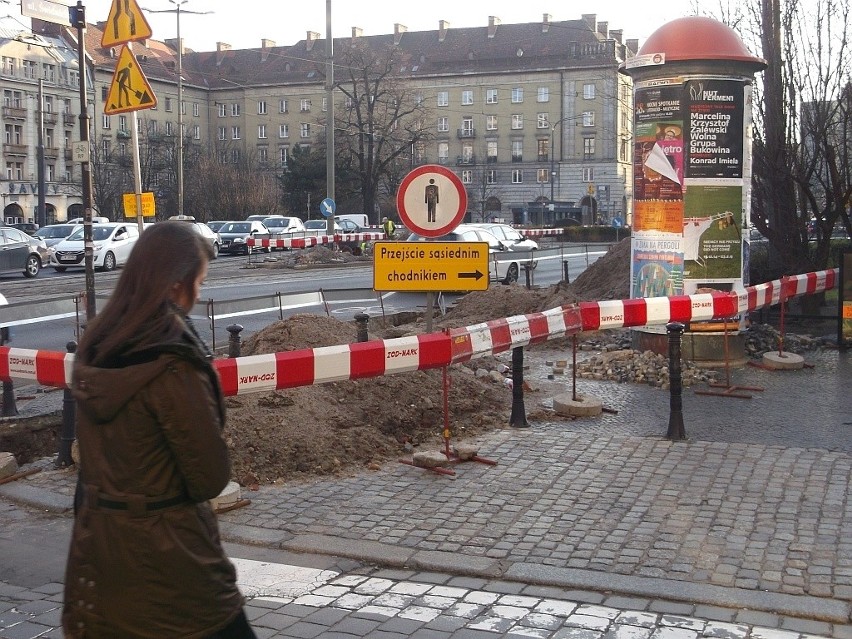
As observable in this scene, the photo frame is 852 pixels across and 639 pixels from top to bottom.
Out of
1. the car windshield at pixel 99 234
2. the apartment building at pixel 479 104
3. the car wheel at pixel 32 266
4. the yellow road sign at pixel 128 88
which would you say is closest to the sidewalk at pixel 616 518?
the yellow road sign at pixel 128 88

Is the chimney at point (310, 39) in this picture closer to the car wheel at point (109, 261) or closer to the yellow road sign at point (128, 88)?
the car wheel at point (109, 261)

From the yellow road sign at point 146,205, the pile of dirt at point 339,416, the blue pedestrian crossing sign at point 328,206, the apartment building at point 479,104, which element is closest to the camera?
the pile of dirt at point 339,416

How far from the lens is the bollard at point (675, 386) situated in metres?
8.91

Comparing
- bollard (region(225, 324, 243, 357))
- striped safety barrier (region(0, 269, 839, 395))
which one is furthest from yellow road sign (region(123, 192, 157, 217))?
striped safety barrier (region(0, 269, 839, 395))

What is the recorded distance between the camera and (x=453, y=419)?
9617 millimetres

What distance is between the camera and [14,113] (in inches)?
3514

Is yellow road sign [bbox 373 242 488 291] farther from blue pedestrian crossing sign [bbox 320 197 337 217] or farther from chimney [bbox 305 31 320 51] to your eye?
chimney [bbox 305 31 320 51]

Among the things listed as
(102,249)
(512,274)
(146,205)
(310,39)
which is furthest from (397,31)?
(146,205)

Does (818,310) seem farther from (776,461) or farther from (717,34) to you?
(776,461)

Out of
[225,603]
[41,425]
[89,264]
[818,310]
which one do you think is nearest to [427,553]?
[225,603]

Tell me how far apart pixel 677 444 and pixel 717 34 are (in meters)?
5.80

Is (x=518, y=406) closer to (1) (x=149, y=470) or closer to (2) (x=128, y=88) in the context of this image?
(2) (x=128, y=88)

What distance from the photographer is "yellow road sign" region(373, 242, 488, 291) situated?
898 cm

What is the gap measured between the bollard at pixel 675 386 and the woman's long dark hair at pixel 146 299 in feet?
21.0
